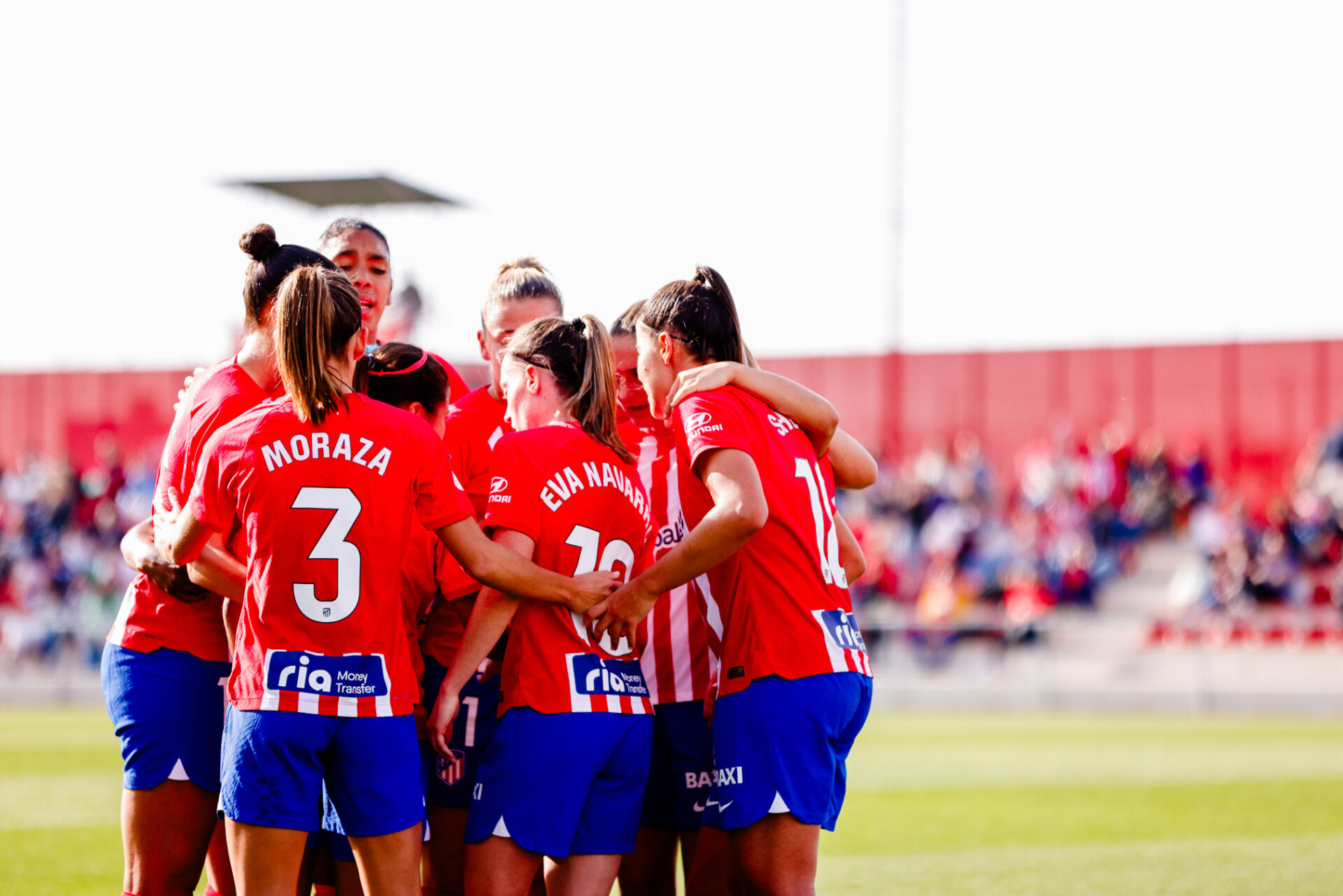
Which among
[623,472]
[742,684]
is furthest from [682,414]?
[742,684]

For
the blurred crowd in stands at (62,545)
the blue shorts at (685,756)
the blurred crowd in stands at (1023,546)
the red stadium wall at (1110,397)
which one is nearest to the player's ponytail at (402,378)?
the blue shorts at (685,756)

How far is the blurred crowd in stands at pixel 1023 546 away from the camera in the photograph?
66.9 feet

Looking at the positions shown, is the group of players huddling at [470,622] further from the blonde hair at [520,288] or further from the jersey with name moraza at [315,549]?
the blonde hair at [520,288]

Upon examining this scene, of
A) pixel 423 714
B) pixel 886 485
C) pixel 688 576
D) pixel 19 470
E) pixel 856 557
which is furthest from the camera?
pixel 19 470

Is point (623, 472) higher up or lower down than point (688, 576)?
higher up

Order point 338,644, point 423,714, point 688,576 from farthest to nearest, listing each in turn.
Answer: point 423,714
point 688,576
point 338,644

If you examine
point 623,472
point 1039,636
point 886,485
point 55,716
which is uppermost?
point 623,472

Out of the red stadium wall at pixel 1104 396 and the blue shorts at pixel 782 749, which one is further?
the red stadium wall at pixel 1104 396

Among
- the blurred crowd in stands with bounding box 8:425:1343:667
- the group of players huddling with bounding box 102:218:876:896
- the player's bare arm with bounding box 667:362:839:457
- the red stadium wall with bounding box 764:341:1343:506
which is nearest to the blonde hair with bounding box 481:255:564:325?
the group of players huddling with bounding box 102:218:876:896

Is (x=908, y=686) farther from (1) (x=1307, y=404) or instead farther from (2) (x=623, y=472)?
(2) (x=623, y=472)

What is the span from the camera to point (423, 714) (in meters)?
4.34

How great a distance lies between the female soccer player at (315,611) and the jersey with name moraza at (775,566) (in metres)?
0.92

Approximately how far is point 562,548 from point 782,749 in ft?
2.87

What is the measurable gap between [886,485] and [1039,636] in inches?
231
